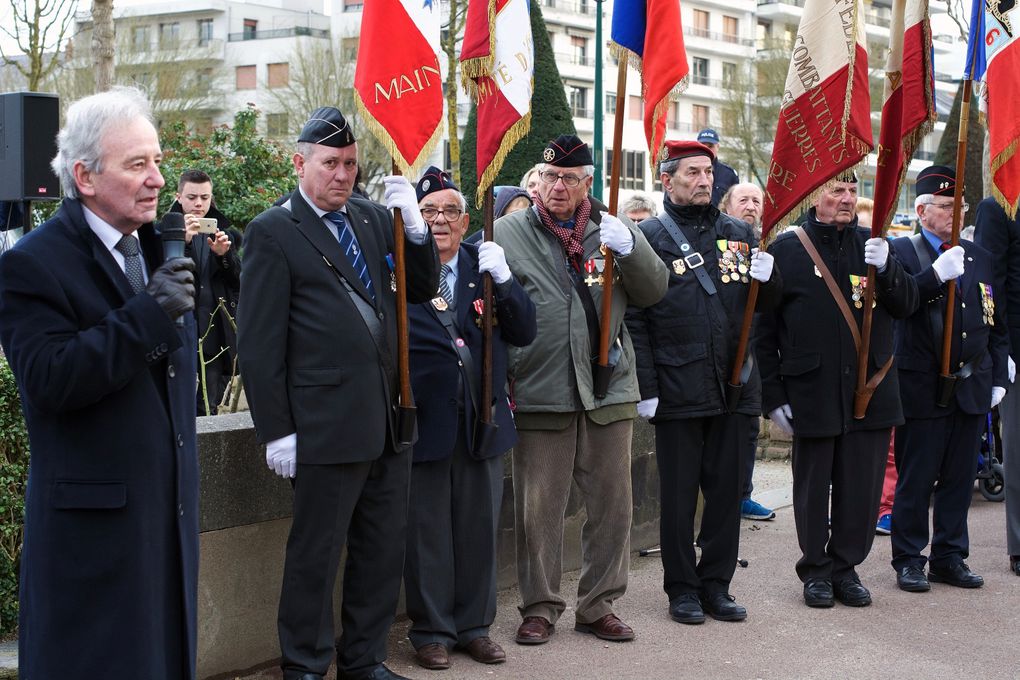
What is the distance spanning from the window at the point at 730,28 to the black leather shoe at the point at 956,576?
7009 cm

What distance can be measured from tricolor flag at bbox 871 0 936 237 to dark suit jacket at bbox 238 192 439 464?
10.5 feet

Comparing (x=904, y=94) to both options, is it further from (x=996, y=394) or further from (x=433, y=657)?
(x=433, y=657)

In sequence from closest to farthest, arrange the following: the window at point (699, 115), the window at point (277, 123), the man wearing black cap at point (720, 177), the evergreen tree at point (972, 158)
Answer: the man wearing black cap at point (720, 177)
the evergreen tree at point (972, 158)
the window at point (277, 123)
the window at point (699, 115)

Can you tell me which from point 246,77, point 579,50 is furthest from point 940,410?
point 579,50

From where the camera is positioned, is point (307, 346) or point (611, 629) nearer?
point (307, 346)

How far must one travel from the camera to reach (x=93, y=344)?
346 centimetres

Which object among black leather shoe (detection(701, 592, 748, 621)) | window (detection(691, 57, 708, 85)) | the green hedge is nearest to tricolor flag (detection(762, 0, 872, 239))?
black leather shoe (detection(701, 592, 748, 621))

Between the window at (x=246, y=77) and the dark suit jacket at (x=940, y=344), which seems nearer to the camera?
the dark suit jacket at (x=940, y=344)

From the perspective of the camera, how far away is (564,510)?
6.22 metres

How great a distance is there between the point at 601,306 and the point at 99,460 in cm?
303

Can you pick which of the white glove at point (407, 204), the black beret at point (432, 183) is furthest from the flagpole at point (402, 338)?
the black beret at point (432, 183)

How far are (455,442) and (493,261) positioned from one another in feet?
2.66

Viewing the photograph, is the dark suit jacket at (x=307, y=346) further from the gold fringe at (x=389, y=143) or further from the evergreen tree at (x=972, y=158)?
the evergreen tree at (x=972, y=158)

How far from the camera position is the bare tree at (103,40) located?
12359 millimetres
